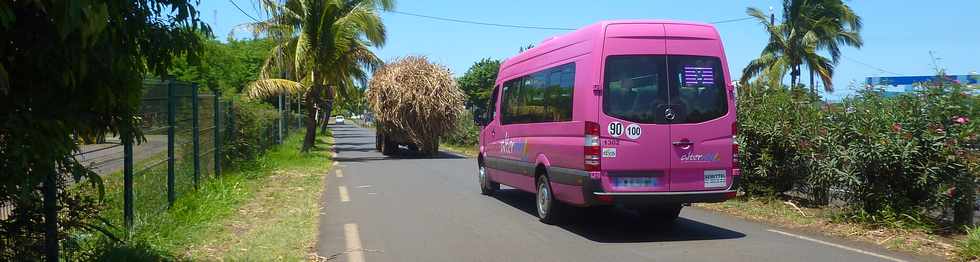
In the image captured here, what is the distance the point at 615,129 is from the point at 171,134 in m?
5.47

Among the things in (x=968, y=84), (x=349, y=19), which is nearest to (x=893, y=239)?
(x=968, y=84)

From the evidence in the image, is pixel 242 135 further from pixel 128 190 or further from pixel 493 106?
pixel 128 190

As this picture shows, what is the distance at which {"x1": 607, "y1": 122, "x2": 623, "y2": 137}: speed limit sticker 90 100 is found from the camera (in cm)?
812

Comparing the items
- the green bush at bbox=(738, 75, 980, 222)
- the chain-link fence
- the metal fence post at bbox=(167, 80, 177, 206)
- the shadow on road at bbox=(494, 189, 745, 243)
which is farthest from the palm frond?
the green bush at bbox=(738, 75, 980, 222)

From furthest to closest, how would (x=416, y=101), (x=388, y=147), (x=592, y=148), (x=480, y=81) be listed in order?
(x=480, y=81) → (x=388, y=147) → (x=416, y=101) → (x=592, y=148)

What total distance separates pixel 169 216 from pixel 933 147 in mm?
8455

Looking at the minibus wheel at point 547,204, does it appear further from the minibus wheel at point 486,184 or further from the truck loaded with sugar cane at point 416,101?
the truck loaded with sugar cane at point 416,101

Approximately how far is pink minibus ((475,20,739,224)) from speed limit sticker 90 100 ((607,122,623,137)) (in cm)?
1

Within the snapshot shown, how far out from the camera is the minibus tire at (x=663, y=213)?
9570 mm

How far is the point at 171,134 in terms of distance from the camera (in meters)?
9.70

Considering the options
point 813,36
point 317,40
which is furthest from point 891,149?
point 813,36

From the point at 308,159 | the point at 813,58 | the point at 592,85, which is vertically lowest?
the point at 308,159

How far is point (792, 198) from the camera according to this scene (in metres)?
11.1

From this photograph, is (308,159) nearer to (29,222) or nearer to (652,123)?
(652,123)
